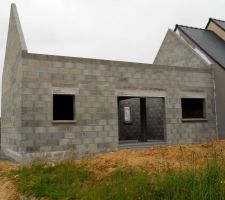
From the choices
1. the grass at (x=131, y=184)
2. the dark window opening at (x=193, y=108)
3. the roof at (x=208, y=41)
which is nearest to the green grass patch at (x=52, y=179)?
the grass at (x=131, y=184)

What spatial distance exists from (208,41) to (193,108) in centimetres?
432

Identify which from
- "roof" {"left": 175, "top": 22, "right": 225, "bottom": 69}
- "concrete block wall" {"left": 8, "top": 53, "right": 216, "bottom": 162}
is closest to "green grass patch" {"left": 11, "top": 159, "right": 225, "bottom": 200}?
"concrete block wall" {"left": 8, "top": 53, "right": 216, "bottom": 162}

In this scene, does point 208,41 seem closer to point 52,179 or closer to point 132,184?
point 52,179

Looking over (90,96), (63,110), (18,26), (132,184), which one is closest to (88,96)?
(90,96)

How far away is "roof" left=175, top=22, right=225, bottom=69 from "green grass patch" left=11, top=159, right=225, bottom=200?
1161cm

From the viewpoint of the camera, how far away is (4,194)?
303 inches

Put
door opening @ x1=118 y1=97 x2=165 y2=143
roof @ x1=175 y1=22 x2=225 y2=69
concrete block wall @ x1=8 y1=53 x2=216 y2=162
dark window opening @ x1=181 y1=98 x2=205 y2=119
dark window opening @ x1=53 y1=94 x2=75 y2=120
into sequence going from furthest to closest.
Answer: door opening @ x1=118 y1=97 x2=165 y2=143 → dark window opening @ x1=53 y1=94 x2=75 y2=120 → dark window opening @ x1=181 y1=98 x2=205 y2=119 → roof @ x1=175 y1=22 x2=225 y2=69 → concrete block wall @ x1=8 y1=53 x2=216 y2=162

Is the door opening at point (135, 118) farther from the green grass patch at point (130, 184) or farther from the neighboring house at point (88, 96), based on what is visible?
the green grass patch at point (130, 184)

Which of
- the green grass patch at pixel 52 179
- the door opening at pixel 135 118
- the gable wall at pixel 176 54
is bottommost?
the green grass patch at pixel 52 179

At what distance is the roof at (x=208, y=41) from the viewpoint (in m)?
17.3

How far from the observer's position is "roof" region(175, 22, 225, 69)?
56.9 feet

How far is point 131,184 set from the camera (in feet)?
18.0

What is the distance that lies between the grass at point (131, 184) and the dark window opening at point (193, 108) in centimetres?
1116

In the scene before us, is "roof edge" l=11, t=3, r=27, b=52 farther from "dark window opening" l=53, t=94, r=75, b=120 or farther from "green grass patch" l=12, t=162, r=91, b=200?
"green grass patch" l=12, t=162, r=91, b=200
